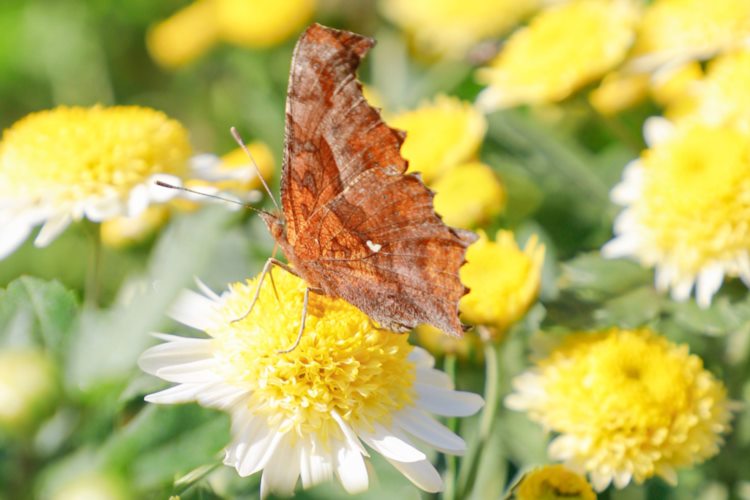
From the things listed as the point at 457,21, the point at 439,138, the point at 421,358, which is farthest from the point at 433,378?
the point at 457,21

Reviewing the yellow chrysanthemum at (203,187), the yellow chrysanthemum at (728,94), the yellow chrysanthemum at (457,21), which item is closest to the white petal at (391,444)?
the yellow chrysanthemum at (203,187)

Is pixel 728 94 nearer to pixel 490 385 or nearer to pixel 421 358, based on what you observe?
pixel 490 385

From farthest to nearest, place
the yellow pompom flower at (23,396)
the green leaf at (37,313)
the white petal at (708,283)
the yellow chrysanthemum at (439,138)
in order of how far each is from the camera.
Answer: the yellow chrysanthemum at (439,138), the white petal at (708,283), the green leaf at (37,313), the yellow pompom flower at (23,396)

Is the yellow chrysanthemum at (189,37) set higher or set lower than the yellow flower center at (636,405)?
higher

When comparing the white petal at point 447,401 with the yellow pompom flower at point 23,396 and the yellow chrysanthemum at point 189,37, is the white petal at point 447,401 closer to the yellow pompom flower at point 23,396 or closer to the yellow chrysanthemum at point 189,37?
the yellow pompom flower at point 23,396

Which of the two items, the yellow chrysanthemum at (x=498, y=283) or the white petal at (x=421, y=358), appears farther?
the yellow chrysanthemum at (x=498, y=283)
